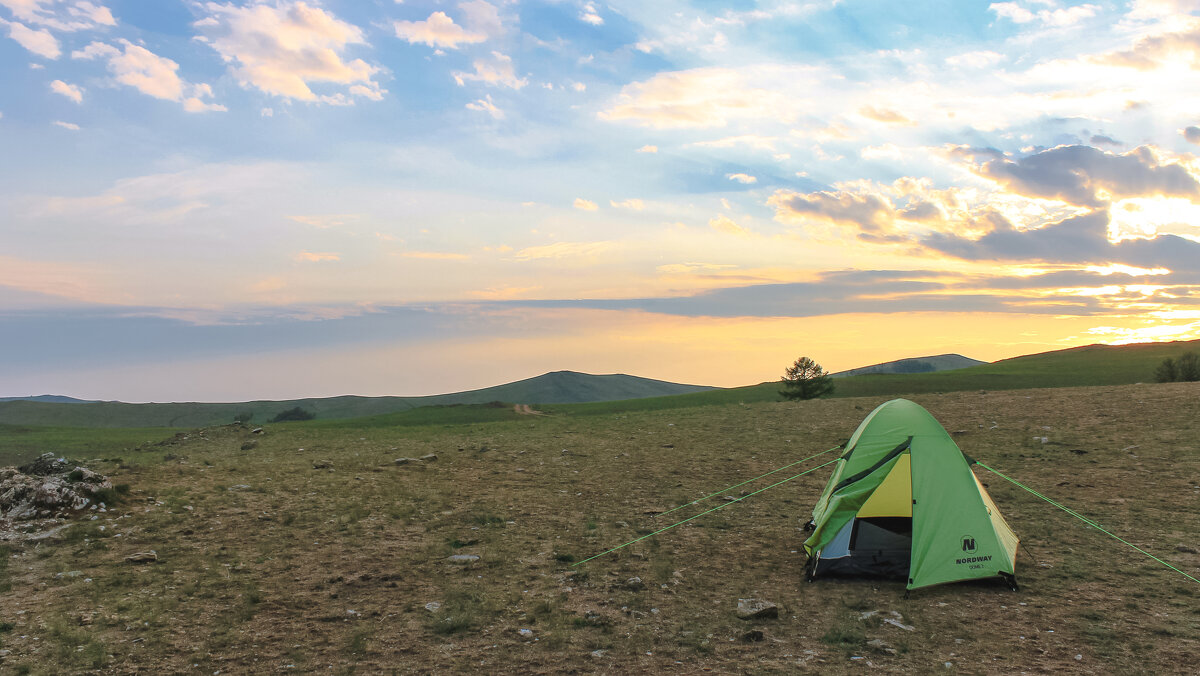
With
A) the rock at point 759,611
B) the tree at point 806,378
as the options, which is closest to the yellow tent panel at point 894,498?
the rock at point 759,611

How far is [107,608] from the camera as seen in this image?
9586 millimetres

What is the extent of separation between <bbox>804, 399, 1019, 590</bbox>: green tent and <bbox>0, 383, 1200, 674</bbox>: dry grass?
39 centimetres

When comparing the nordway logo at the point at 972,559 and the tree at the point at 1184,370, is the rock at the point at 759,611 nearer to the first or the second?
the nordway logo at the point at 972,559

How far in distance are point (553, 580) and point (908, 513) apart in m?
6.91

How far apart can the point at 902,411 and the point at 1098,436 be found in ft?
50.2

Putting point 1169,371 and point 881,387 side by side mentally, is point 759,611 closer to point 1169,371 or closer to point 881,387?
point 1169,371

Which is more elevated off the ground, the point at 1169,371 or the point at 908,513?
the point at 1169,371

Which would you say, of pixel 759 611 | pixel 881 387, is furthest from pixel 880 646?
pixel 881 387

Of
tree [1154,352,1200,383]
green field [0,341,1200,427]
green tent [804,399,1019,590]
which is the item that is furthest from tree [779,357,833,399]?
green tent [804,399,1019,590]

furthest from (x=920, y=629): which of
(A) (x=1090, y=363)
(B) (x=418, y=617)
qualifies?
(A) (x=1090, y=363)

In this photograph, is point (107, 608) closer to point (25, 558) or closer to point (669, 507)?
point (25, 558)

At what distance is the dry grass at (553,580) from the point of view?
Result: 830 cm

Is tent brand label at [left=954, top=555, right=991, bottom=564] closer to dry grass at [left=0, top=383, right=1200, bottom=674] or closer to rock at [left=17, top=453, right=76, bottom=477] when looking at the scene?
dry grass at [left=0, top=383, right=1200, bottom=674]

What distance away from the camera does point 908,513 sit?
488 inches
